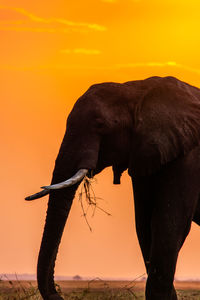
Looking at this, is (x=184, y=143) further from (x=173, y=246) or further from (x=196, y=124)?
(x=173, y=246)

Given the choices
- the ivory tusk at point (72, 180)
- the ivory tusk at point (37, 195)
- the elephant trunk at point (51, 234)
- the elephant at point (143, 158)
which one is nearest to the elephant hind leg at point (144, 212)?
the elephant at point (143, 158)

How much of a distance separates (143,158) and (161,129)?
1.50 ft

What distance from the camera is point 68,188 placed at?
1262cm

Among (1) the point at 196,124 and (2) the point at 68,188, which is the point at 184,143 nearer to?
(1) the point at 196,124

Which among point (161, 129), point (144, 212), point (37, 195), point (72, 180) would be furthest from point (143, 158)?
point (37, 195)

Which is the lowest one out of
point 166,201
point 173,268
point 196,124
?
point 173,268

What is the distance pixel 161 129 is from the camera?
41.7 ft

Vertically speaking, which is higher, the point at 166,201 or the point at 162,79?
the point at 162,79

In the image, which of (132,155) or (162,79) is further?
(162,79)

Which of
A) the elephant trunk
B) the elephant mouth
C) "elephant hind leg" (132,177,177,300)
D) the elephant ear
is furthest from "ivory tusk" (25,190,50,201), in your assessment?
"elephant hind leg" (132,177,177,300)

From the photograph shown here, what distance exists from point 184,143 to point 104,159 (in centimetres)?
102

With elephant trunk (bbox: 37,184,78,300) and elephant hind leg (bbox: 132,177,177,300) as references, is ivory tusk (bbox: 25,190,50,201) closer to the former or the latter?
elephant trunk (bbox: 37,184,78,300)

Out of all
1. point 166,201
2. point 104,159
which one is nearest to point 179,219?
point 166,201

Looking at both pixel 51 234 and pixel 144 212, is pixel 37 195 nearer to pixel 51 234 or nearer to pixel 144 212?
pixel 51 234
